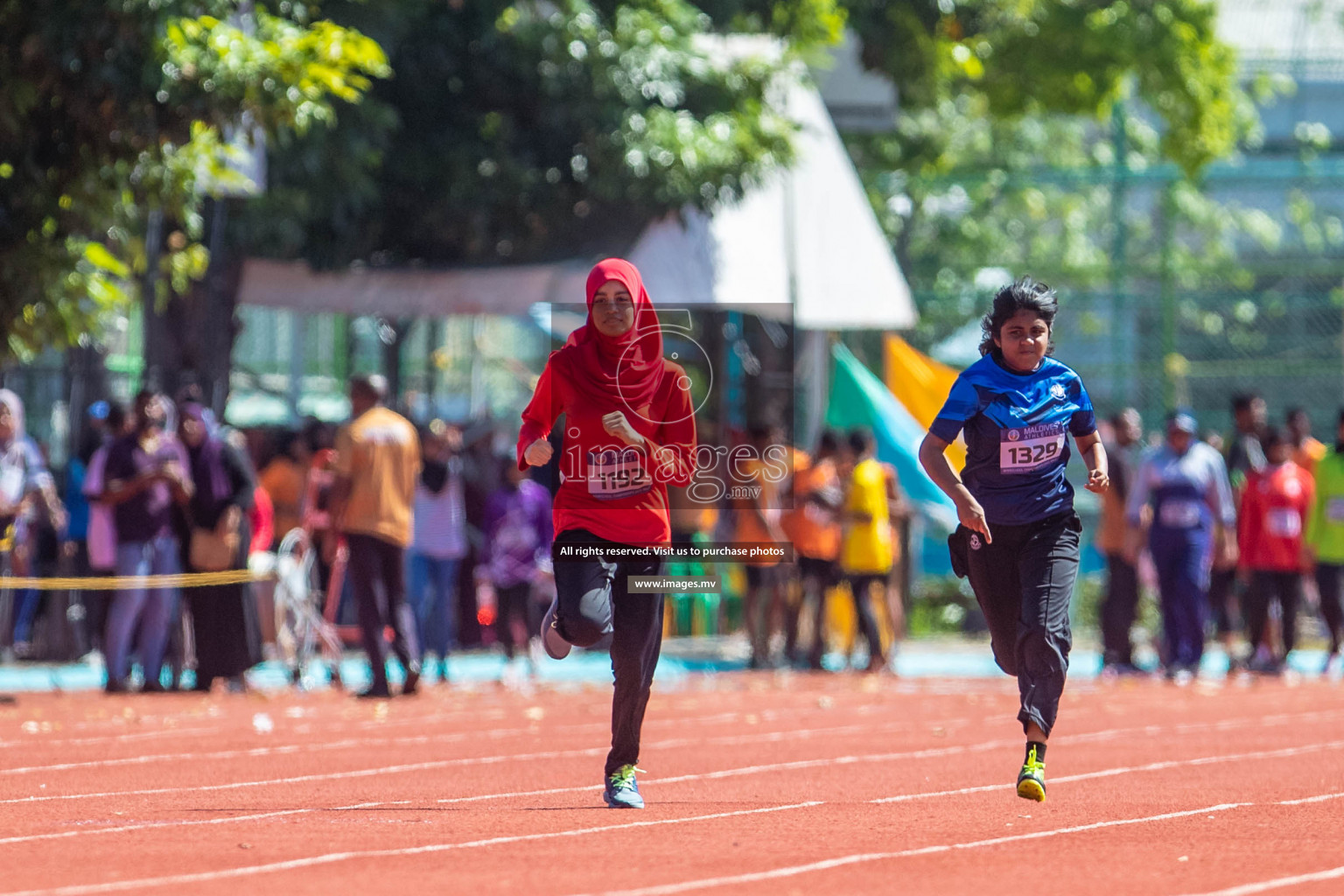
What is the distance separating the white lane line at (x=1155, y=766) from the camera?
29.8ft

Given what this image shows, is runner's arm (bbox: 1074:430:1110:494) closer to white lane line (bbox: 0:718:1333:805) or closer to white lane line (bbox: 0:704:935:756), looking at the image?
white lane line (bbox: 0:718:1333:805)

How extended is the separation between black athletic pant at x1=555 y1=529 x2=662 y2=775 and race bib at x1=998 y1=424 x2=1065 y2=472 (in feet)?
4.46

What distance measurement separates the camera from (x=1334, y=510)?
1827 cm

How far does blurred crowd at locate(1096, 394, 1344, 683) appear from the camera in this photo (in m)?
17.5

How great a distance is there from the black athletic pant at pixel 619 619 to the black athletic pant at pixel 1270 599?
11261 millimetres

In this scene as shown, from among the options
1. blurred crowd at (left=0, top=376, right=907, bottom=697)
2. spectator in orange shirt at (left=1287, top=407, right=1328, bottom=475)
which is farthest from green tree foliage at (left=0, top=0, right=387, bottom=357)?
spectator in orange shirt at (left=1287, top=407, right=1328, bottom=475)

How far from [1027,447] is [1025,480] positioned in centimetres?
13

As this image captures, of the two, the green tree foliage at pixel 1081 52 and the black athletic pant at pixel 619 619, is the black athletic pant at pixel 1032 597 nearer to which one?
the black athletic pant at pixel 619 619

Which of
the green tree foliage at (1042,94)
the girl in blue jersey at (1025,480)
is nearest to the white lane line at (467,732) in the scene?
the girl in blue jersey at (1025,480)

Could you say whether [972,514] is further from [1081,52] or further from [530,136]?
[1081,52]

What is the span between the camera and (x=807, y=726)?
43.6 ft

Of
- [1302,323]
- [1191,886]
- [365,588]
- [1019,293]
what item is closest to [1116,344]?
[1302,323]

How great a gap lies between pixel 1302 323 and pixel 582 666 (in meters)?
8.95

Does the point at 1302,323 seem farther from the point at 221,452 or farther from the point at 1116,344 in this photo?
the point at 221,452
